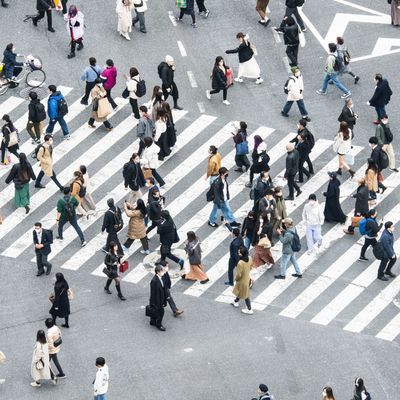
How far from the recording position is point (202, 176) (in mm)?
44969

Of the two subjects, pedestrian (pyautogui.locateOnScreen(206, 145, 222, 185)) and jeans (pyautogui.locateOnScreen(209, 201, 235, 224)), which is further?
pedestrian (pyautogui.locateOnScreen(206, 145, 222, 185))

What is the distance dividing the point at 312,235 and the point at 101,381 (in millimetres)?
8449

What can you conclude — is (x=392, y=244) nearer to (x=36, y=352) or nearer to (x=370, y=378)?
(x=370, y=378)

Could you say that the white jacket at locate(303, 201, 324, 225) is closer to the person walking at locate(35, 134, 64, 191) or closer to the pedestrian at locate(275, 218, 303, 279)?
the pedestrian at locate(275, 218, 303, 279)

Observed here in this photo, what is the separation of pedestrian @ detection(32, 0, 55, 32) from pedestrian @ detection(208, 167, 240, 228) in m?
9.82

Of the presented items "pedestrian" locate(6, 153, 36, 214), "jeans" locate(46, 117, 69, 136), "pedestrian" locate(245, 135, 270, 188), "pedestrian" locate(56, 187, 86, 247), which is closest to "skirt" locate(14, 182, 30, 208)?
"pedestrian" locate(6, 153, 36, 214)

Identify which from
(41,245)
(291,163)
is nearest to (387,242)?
(291,163)

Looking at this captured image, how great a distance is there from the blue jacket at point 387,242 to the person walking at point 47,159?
861 cm

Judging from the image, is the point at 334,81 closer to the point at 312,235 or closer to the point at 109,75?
the point at 109,75

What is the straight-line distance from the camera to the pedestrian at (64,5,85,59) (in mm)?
48375

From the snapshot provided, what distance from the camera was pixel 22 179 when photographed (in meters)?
42.9

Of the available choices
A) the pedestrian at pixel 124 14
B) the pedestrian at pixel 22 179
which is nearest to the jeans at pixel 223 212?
the pedestrian at pixel 22 179

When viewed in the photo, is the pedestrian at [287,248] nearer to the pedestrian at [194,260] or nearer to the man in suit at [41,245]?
the pedestrian at [194,260]

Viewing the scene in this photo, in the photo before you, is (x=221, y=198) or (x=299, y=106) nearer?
(x=221, y=198)
